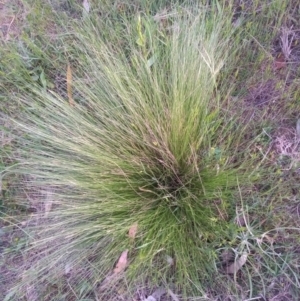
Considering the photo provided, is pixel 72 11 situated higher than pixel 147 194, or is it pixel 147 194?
pixel 72 11

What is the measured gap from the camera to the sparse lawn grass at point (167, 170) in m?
1.47

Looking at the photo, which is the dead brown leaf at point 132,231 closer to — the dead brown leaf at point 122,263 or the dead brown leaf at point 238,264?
the dead brown leaf at point 122,263

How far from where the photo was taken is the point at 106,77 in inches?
64.2

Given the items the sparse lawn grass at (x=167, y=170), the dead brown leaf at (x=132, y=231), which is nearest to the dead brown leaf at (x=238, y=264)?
the sparse lawn grass at (x=167, y=170)

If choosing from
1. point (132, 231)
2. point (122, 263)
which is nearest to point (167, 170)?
point (132, 231)

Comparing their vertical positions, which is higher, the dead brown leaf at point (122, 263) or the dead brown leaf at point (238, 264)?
the dead brown leaf at point (122, 263)

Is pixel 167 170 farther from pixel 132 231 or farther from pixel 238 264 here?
pixel 238 264

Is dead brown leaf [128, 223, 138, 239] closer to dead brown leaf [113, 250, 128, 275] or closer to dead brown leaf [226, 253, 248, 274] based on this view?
dead brown leaf [113, 250, 128, 275]

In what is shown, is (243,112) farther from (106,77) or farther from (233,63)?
(106,77)

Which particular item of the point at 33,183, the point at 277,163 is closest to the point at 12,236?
the point at 33,183

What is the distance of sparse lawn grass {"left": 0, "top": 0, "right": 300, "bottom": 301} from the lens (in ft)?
4.83

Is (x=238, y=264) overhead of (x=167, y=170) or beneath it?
beneath

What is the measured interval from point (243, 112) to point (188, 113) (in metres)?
0.30

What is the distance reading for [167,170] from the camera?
4.97ft
